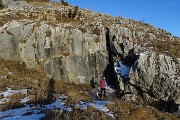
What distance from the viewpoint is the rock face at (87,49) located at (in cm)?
2653

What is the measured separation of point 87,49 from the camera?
98.7ft

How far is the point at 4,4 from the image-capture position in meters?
33.2

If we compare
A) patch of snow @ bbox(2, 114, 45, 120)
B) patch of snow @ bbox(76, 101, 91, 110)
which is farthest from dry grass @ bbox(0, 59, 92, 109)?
patch of snow @ bbox(2, 114, 45, 120)

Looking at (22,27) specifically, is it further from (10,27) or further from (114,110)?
(114,110)

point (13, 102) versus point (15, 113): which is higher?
point (13, 102)

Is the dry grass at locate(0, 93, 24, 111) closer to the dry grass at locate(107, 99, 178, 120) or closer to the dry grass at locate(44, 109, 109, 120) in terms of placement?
the dry grass at locate(44, 109, 109, 120)

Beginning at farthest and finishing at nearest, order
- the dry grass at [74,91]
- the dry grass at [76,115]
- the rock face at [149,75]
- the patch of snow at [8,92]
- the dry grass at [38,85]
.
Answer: the rock face at [149,75] < the patch of snow at [8,92] < the dry grass at [74,91] < the dry grass at [38,85] < the dry grass at [76,115]

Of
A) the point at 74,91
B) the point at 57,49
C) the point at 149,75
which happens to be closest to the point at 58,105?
the point at 74,91

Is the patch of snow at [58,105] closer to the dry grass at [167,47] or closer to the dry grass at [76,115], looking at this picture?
the dry grass at [76,115]

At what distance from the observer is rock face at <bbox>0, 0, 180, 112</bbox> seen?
2653cm

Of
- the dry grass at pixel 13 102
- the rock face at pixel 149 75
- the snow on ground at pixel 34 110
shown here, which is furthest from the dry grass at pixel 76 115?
the rock face at pixel 149 75

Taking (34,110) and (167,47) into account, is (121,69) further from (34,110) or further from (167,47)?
(34,110)

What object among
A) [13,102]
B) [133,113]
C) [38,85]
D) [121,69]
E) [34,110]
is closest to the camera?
[34,110]

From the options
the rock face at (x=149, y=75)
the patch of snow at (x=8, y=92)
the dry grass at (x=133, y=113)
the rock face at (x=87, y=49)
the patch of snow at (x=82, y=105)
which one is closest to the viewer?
the dry grass at (x=133, y=113)
